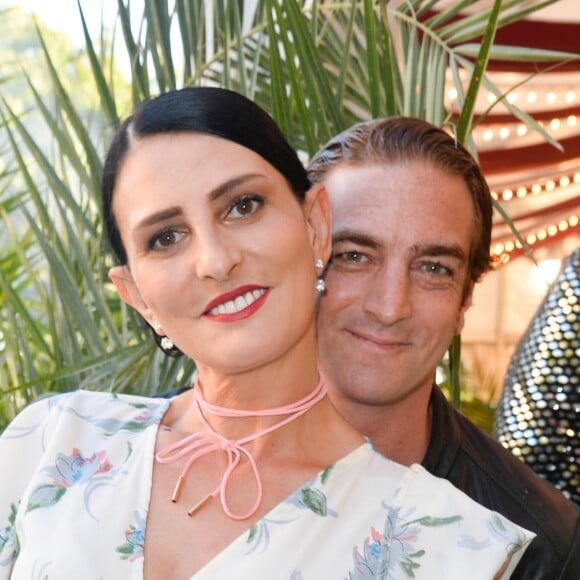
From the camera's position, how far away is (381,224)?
1897mm

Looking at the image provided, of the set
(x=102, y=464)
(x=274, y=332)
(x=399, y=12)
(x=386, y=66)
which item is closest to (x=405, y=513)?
(x=274, y=332)

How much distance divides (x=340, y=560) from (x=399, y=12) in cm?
121

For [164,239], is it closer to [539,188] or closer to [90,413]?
[90,413]

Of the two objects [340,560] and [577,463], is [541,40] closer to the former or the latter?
[577,463]

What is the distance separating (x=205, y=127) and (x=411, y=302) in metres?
0.67

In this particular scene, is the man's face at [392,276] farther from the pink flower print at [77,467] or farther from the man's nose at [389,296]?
the pink flower print at [77,467]

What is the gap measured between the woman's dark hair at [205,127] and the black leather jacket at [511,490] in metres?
0.74

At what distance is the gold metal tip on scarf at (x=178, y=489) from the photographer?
1360 millimetres

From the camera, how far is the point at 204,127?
4.41ft

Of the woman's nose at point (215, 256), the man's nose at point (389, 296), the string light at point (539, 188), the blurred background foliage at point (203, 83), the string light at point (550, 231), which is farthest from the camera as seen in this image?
the string light at point (550, 231)

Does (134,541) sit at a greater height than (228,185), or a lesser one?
lesser

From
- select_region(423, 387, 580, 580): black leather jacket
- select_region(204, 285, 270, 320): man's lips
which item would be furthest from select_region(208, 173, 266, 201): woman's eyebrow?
select_region(423, 387, 580, 580): black leather jacket

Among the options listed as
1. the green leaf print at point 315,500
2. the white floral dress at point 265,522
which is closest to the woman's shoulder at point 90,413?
the white floral dress at point 265,522

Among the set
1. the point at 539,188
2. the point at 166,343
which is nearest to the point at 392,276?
the point at 166,343
